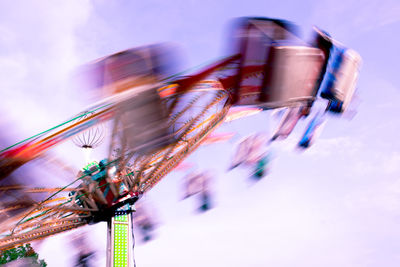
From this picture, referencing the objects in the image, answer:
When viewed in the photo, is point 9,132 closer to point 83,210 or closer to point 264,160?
point 83,210

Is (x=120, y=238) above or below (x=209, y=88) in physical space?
below

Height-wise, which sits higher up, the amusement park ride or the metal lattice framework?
the amusement park ride

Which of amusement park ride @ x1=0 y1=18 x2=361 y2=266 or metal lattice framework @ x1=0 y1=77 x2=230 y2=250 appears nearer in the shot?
amusement park ride @ x1=0 y1=18 x2=361 y2=266

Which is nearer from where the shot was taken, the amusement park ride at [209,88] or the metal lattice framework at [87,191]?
the amusement park ride at [209,88]

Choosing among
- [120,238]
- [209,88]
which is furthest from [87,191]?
[209,88]

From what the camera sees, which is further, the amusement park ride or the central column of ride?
the central column of ride

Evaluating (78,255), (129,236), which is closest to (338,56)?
(129,236)

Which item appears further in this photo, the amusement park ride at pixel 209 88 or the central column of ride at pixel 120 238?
the central column of ride at pixel 120 238

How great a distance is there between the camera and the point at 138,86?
264 inches

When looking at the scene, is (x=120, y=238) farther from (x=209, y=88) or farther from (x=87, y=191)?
(x=209, y=88)

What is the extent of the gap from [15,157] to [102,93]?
3.29 metres

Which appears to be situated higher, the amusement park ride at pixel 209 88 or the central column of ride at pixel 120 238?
the amusement park ride at pixel 209 88

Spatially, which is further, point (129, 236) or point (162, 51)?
point (129, 236)

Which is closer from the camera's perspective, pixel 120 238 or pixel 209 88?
pixel 209 88
